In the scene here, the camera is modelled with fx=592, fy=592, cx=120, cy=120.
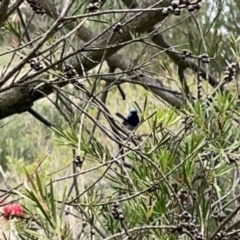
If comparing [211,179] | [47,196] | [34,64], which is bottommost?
[211,179]

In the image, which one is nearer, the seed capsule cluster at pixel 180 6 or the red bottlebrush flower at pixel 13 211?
the seed capsule cluster at pixel 180 6

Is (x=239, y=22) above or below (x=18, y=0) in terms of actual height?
below

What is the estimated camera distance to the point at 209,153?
804mm

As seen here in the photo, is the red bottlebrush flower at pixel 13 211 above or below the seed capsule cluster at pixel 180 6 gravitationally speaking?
below

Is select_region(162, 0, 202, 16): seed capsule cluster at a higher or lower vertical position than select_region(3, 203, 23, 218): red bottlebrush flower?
higher

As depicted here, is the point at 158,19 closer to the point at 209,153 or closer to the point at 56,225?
the point at 209,153

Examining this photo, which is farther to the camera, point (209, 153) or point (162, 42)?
point (162, 42)

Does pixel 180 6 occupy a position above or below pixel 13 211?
above

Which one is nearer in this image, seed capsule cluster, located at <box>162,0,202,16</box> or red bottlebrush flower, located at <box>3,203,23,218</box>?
seed capsule cluster, located at <box>162,0,202,16</box>

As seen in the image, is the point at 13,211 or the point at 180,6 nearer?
the point at 180,6

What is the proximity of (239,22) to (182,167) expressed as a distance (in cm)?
155

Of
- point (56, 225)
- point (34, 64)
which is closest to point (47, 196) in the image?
point (56, 225)

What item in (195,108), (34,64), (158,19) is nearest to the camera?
(195,108)

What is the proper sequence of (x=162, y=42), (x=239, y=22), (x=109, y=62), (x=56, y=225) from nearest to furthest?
(x=56, y=225)
(x=109, y=62)
(x=162, y=42)
(x=239, y=22)
